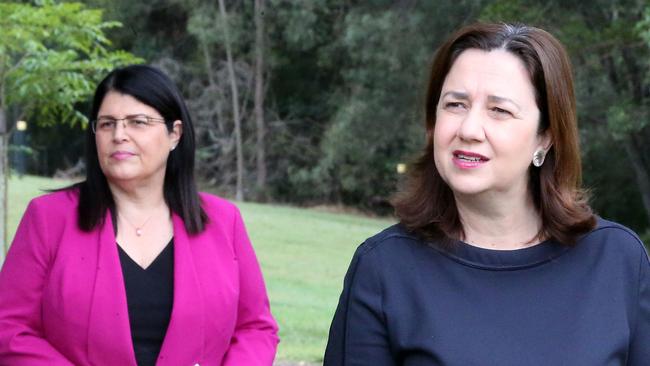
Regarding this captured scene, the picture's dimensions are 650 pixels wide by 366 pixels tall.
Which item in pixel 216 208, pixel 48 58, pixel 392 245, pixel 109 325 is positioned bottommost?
pixel 109 325

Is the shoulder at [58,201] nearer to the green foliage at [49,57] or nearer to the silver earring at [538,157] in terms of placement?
the silver earring at [538,157]

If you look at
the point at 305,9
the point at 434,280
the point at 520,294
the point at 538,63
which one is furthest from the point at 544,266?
the point at 305,9

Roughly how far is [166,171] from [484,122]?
2208 mm

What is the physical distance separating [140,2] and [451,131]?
36.1 meters

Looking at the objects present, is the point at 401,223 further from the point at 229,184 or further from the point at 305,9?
the point at 229,184

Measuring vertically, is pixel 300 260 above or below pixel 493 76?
below

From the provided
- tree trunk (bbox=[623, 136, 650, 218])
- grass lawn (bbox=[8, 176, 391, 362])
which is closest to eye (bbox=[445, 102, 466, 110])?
grass lawn (bbox=[8, 176, 391, 362])

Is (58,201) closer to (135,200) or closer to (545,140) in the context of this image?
(135,200)

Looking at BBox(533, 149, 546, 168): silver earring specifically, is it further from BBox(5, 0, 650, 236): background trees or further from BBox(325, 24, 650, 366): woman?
BBox(5, 0, 650, 236): background trees

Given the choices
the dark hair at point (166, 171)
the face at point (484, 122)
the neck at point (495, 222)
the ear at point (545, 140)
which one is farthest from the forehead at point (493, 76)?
the dark hair at point (166, 171)

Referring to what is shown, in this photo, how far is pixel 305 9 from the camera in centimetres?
3625

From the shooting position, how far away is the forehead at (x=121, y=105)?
13.8 ft

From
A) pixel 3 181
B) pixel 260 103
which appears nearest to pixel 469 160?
pixel 3 181

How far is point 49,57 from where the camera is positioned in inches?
390
